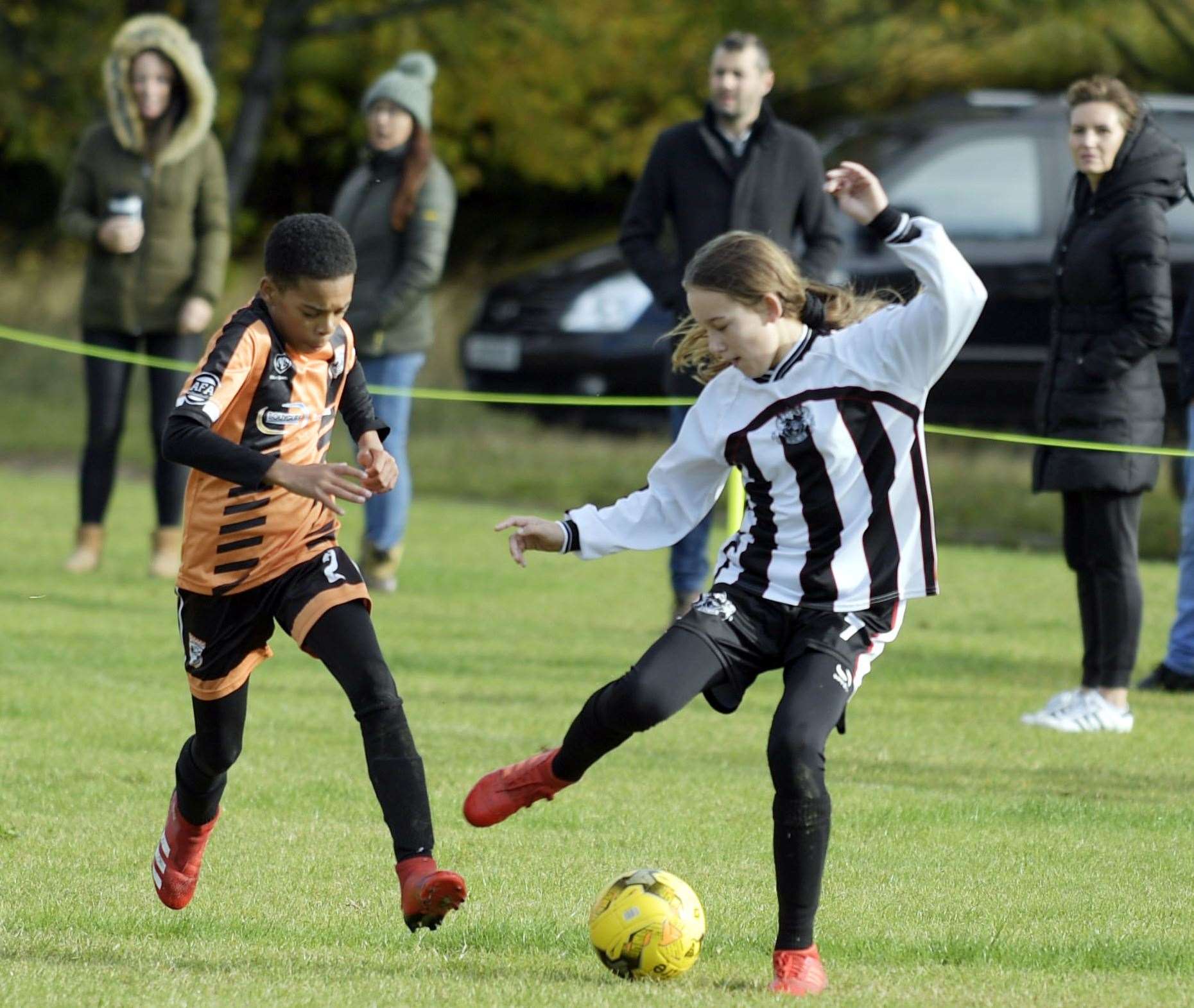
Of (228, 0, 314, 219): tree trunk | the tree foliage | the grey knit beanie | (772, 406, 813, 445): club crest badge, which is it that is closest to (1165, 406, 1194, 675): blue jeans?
(772, 406, 813, 445): club crest badge

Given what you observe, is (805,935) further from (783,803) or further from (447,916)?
(447,916)

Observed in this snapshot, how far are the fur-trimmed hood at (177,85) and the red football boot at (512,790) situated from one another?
5823mm

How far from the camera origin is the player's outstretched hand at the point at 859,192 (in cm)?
441

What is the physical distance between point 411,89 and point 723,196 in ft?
6.29

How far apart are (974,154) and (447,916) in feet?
31.0

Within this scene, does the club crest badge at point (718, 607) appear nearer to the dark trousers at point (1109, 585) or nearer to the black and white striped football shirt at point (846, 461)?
the black and white striped football shirt at point (846, 461)

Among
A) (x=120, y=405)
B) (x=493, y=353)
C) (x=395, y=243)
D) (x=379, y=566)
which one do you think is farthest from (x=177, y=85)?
(x=493, y=353)

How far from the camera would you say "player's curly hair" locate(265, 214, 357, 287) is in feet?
14.8

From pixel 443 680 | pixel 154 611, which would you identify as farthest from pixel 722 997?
pixel 154 611

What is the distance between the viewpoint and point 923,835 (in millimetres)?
5586

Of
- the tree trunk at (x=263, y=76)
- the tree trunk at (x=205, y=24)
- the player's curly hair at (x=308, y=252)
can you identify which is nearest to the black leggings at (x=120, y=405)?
the player's curly hair at (x=308, y=252)

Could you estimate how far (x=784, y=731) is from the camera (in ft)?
14.0

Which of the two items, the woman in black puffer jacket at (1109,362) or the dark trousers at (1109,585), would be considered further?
the dark trousers at (1109,585)

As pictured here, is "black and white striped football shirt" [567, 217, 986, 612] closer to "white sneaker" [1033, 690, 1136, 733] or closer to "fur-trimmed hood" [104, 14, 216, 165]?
"white sneaker" [1033, 690, 1136, 733]
